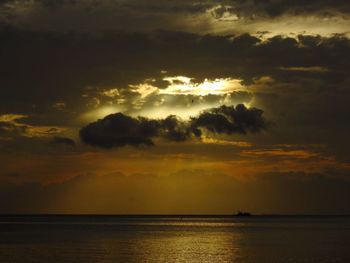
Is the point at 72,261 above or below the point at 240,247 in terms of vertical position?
below

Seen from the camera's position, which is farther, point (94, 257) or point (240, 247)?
point (240, 247)

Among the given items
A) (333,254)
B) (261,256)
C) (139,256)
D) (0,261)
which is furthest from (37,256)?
(333,254)

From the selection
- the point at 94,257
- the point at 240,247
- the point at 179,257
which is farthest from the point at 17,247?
the point at 240,247

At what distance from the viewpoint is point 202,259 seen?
7356cm

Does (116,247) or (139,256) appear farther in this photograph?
(116,247)

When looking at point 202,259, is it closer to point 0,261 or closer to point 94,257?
point 94,257

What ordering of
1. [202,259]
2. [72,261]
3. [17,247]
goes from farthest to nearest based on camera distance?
[17,247]
[202,259]
[72,261]

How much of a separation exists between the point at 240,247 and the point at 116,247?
19.3 m

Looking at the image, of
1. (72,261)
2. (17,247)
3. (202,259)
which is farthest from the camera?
(17,247)

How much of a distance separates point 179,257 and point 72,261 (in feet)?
46.6

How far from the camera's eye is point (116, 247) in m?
91.5

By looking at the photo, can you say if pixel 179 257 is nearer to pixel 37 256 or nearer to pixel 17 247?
pixel 37 256

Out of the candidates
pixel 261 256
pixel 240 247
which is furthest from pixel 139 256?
pixel 240 247

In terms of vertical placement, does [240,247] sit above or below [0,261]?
above
